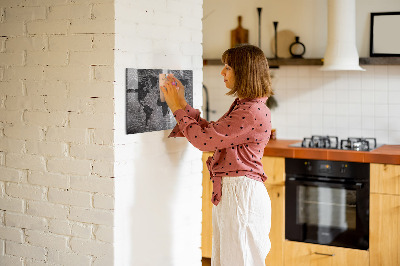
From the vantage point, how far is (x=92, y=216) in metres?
2.67

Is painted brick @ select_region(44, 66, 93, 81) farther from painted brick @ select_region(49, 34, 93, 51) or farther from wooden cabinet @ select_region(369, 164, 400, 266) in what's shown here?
wooden cabinet @ select_region(369, 164, 400, 266)

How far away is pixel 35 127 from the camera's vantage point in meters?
2.80

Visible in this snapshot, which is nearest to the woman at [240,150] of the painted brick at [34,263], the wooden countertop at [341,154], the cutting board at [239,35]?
the painted brick at [34,263]

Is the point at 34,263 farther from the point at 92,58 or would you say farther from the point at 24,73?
the point at 92,58

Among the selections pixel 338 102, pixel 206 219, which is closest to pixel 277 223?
pixel 206 219

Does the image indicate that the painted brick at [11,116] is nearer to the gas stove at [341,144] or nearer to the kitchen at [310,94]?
the kitchen at [310,94]

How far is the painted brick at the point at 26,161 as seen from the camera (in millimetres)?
2799

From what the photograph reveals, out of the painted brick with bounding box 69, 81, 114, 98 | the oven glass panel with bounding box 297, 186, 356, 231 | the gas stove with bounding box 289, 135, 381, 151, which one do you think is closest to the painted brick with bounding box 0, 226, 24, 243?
the painted brick with bounding box 69, 81, 114, 98

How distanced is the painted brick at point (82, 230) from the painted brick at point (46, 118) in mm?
471

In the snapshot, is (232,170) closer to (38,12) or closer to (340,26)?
(38,12)

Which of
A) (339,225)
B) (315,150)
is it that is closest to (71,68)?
(315,150)

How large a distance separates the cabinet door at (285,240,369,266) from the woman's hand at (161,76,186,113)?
190 cm

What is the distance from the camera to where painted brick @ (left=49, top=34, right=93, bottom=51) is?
2615 mm

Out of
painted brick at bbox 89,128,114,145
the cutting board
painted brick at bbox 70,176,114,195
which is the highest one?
the cutting board
